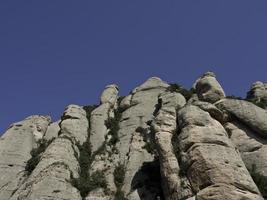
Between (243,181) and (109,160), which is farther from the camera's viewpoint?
(109,160)

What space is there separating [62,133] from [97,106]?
11772mm

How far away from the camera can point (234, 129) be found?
36781mm

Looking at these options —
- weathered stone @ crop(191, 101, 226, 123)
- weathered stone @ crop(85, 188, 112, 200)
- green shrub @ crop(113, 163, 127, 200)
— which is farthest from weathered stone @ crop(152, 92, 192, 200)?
weathered stone @ crop(85, 188, 112, 200)

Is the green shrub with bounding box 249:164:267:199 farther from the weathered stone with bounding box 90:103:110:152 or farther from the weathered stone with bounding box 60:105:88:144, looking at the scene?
the weathered stone with bounding box 60:105:88:144

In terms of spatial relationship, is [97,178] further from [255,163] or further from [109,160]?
[255,163]

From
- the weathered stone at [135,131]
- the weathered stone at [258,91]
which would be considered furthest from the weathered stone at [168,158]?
the weathered stone at [258,91]

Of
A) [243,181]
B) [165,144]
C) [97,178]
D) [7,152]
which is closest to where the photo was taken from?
[243,181]

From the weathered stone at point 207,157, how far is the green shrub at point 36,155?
1567cm

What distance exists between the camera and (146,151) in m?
39.9

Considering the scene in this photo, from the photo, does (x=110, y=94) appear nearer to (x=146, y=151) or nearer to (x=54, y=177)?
(x=146, y=151)

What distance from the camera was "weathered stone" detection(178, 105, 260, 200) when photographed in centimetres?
2573

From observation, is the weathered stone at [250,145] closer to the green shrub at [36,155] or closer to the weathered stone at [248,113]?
the weathered stone at [248,113]

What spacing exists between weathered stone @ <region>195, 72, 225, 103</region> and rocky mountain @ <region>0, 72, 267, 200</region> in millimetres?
105

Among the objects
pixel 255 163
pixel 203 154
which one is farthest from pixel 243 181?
pixel 255 163
